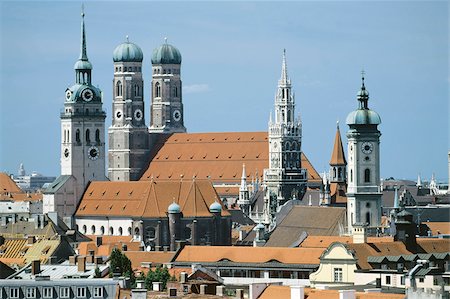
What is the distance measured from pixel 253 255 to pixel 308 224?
92.4 ft

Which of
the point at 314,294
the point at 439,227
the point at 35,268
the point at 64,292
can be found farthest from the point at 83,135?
the point at 314,294

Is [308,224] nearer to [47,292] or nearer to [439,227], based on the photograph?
[439,227]

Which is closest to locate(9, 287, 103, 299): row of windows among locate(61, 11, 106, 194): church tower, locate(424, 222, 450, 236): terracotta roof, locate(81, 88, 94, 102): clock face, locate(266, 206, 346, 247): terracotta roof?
locate(266, 206, 346, 247): terracotta roof

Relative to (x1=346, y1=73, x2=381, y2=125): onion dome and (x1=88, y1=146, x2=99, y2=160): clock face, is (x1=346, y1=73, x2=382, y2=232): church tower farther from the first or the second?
(x1=88, y1=146, x2=99, y2=160): clock face

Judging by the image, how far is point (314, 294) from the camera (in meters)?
74.4

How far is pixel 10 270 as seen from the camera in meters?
101

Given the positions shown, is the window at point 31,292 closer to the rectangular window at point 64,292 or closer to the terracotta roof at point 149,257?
the rectangular window at point 64,292

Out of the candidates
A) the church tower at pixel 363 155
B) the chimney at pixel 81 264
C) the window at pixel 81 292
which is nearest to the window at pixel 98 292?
the window at pixel 81 292

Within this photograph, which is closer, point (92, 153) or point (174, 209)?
point (174, 209)

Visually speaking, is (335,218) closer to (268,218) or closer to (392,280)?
(268,218)

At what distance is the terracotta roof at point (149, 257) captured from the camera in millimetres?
121606

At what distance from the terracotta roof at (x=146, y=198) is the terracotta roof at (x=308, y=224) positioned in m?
13.0

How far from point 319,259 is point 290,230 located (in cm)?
3525

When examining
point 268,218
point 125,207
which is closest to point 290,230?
point 125,207
